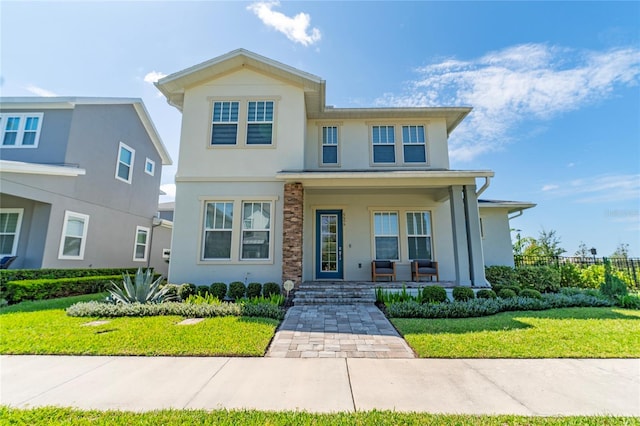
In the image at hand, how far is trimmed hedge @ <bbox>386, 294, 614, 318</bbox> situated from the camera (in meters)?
6.43

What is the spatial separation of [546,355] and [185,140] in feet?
34.7

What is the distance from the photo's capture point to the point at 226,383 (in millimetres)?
3242

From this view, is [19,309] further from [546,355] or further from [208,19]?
[546,355]

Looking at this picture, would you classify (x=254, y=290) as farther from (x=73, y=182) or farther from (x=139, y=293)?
(x=73, y=182)

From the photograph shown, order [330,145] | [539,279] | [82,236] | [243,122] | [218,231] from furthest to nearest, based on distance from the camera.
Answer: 1. [82,236]
2. [330,145]
3. [539,279]
4. [243,122]
5. [218,231]

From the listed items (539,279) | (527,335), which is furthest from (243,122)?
(539,279)

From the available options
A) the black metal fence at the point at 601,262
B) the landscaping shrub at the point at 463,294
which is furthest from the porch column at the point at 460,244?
the black metal fence at the point at 601,262

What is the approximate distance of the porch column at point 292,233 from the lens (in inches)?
337

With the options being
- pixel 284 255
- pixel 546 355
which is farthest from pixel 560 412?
pixel 284 255

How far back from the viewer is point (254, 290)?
8.15 meters

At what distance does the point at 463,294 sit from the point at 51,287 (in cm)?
1251

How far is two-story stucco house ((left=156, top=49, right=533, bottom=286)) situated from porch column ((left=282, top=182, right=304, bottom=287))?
0.03m

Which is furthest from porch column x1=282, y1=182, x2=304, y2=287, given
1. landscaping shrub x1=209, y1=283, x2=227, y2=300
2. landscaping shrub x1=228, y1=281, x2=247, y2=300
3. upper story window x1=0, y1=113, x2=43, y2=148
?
upper story window x1=0, y1=113, x2=43, y2=148

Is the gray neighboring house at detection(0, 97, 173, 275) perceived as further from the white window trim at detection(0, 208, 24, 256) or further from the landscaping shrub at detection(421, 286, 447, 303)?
the landscaping shrub at detection(421, 286, 447, 303)
